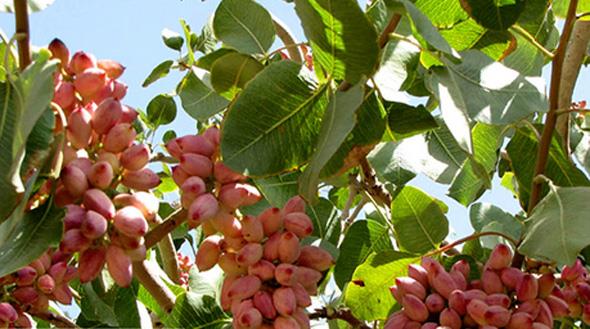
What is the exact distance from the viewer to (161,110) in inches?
84.1

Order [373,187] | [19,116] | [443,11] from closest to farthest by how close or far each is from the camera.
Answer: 1. [19,116]
2. [443,11]
3. [373,187]

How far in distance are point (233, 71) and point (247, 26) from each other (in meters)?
0.17

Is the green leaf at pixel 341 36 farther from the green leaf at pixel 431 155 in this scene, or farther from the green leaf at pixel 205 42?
the green leaf at pixel 205 42

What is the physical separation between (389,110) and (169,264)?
2.55ft

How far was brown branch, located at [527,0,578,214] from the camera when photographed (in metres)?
1.21

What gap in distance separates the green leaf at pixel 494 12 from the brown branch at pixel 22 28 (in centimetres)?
51

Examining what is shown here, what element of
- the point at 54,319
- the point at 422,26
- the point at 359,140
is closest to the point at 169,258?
the point at 54,319

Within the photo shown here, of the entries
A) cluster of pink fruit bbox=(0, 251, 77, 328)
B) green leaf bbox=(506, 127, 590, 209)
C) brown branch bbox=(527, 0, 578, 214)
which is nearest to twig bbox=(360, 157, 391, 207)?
green leaf bbox=(506, 127, 590, 209)


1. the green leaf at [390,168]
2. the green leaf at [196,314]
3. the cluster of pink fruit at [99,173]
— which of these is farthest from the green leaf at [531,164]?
the cluster of pink fruit at [99,173]

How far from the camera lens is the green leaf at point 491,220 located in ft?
5.12

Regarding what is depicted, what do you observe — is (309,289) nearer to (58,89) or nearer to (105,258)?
(105,258)

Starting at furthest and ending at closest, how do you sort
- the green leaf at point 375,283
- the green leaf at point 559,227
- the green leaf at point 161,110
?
the green leaf at point 161,110, the green leaf at point 375,283, the green leaf at point 559,227

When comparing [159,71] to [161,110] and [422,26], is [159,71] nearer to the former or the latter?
[161,110]

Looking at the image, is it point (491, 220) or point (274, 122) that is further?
point (491, 220)
